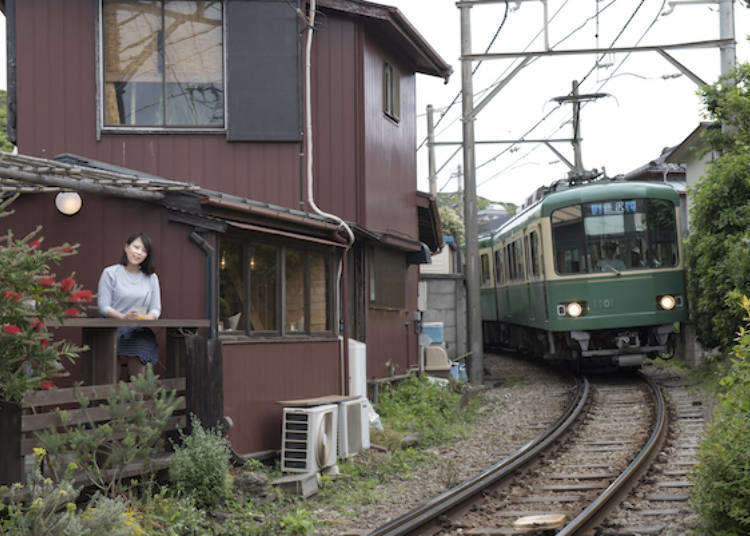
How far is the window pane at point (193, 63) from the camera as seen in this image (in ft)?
37.7

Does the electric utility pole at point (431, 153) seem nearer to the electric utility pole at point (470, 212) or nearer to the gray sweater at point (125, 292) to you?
the electric utility pole at point (470, 212)

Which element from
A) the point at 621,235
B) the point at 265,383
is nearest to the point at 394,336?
the point at 621,235

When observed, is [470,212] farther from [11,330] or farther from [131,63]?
[11,330]

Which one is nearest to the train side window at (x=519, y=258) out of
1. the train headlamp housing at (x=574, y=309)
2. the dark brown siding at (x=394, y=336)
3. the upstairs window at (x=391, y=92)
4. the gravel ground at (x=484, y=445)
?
the gravel ground at (x=484, y=445)

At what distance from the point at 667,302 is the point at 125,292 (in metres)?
11.0

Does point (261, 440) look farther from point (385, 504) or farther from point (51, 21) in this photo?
point (51, 21)

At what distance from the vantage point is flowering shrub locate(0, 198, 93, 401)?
5.27 meters

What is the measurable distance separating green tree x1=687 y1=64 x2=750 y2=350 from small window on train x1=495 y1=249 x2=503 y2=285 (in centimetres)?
649

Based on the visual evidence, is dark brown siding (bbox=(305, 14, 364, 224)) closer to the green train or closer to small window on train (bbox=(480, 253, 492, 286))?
the green train

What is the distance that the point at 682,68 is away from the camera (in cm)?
1534

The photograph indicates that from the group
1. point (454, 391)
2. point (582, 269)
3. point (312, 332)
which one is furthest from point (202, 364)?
point (582, 269)

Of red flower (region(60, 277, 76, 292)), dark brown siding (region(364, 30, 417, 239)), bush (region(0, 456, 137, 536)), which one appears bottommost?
bush (region(0, 456, 137, 536))

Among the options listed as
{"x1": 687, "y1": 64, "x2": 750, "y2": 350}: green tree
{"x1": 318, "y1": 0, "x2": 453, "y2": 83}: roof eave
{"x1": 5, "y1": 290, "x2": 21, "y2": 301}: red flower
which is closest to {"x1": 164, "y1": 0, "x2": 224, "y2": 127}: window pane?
{"x1": 318, "y1": 0, "x2": 453, "y2": 83}: roof eave

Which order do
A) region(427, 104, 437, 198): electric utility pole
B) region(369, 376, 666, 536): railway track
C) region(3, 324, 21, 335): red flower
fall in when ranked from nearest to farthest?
1. region(3, 324, 21, 335): red flower
2. region(369, 376, 666, 536): railway track
3. region(427, 104, 437, 198): electric utility pole
